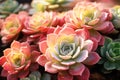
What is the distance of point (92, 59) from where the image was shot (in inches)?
39.0

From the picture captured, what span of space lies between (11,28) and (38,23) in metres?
0.11

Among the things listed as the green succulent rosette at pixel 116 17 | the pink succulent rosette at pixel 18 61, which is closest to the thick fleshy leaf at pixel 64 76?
the pink succulent rosette at pixel 18 61

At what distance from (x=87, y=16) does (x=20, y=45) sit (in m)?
0.24

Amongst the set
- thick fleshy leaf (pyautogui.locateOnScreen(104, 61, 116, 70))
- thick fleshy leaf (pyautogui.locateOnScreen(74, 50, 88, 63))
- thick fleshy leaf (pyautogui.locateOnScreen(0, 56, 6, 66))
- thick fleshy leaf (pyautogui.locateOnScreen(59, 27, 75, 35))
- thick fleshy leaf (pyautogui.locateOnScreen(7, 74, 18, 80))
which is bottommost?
thick fleshy leaf (pyautogui.locateOnScreen(7, 74, 18, 80))

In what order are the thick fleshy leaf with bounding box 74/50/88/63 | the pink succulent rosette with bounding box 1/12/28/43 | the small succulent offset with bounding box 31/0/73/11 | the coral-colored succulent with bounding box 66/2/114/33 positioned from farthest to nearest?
the small succulent offset with bounding box 31/0/73/11
the pink succulent rosette with bounding box 1/12/28/43
the coral-colored succulent with bounding box 66/2/114/33
the thick fleshy leaf with bounding box 74/50/88/63

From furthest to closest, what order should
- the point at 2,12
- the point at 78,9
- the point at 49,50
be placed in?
the point at 2,12 < the point at 78,9 < the point at 49,50

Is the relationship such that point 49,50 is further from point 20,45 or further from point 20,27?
point 20,27

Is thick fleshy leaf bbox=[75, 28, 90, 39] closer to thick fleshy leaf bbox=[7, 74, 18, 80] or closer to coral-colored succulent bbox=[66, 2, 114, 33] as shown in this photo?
coral-colored succulent bbox=[66, 2, 114, 33]

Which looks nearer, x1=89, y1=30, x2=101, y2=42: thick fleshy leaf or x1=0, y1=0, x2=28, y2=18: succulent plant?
x1=89, y1=30, x2=101, y2=42: thick fleshy leaf

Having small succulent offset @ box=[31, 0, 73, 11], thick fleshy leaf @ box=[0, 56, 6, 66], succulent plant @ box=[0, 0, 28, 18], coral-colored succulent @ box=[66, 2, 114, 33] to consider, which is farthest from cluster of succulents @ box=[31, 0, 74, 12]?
thick fleshy leaf @ box=[0, 56, 6, 66]

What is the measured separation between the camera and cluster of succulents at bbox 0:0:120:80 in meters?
0.98

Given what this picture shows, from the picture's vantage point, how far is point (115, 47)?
106cm

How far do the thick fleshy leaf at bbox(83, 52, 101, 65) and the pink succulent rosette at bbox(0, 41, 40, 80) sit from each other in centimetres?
17

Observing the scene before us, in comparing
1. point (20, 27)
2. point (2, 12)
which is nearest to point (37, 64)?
point (20, 27)
